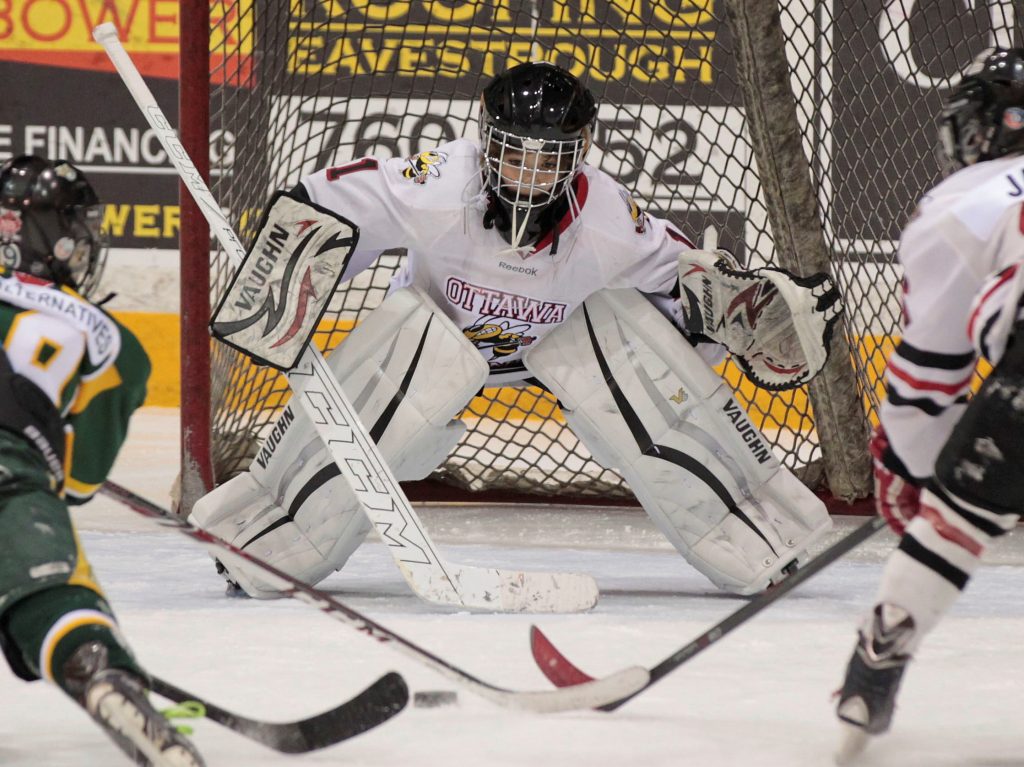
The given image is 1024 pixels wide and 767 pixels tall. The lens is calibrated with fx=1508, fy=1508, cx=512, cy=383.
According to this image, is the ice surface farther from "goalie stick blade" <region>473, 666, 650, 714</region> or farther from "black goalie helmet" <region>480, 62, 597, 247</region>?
"black goalie helmet" <region>480, 62, 597, 247</region>

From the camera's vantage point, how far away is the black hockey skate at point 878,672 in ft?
5.07

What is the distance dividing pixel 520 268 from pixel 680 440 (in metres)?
0.41

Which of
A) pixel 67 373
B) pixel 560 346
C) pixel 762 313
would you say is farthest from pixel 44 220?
pixel 762 313

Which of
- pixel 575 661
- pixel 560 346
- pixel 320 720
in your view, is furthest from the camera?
pixel 560 346

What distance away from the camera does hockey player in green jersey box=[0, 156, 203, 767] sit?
1.41 m

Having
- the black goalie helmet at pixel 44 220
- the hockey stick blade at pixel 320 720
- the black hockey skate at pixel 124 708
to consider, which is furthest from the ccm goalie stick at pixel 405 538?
the black hockey skate at pixel 124 708

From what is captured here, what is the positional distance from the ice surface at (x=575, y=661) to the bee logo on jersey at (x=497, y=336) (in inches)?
18.3

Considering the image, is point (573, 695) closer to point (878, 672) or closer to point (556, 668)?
point (556, 668)

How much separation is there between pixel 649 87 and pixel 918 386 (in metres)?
2.87

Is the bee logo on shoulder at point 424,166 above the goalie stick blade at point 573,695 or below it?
above

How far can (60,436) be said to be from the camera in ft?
5.16

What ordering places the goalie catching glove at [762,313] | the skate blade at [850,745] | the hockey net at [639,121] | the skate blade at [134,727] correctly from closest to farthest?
1. the skate blade at [134,727]
2. the skate blade at [850,745]
3. the goalie catching glove at [762,313]
4. the hockey net at [639,121]

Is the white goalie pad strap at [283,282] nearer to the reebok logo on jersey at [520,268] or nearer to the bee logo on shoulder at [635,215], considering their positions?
the reebok logo on jersey at [520,268]

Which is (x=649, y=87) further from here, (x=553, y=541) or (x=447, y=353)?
(x=447, y=353)
